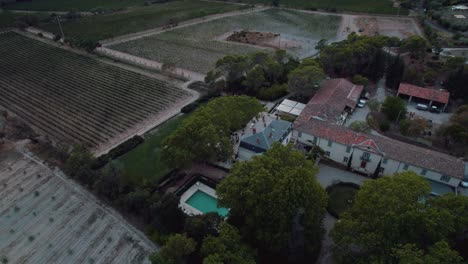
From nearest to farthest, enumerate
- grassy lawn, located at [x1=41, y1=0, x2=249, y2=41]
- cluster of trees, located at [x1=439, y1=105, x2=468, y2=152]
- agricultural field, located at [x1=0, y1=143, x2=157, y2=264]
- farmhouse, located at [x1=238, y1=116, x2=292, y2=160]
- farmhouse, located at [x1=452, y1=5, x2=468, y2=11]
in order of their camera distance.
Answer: agricultural field, located at [x1=0, y1=143, x2=157, y2=264] → farmhouse, located at [x1=238, y1=116, x2=292, y2=160] → cluster of trees, located at [x1=439, y1=105, x2=468, y2=152] → grassy lawn, located at [x1=41, y1=0, x2=249, y2=41] → farmhouse, located at [x1=452, y1=5, x2=468, y2=11]

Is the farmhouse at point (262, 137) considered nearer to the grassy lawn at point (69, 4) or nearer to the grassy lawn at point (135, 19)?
the grassy lawn at point (135, 19)

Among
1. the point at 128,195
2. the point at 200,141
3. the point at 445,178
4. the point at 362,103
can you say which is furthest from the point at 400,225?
the point at 362,103

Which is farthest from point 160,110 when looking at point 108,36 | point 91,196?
point 108,36

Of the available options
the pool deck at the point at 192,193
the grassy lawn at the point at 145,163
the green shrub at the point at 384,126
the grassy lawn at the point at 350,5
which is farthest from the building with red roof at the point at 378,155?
the grassy lawn at the point at 350,5

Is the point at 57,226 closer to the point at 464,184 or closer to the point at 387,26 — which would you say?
the point at 464,184

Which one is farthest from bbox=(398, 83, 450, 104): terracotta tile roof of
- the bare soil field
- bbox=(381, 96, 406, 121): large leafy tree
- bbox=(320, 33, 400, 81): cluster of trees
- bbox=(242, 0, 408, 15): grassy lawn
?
bbox=(242, 0, 408, 15): grassy lawn

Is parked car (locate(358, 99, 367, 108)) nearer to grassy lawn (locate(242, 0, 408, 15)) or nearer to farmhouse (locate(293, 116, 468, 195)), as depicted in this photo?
farmhouse (locate(293, 116, 468, 195))
